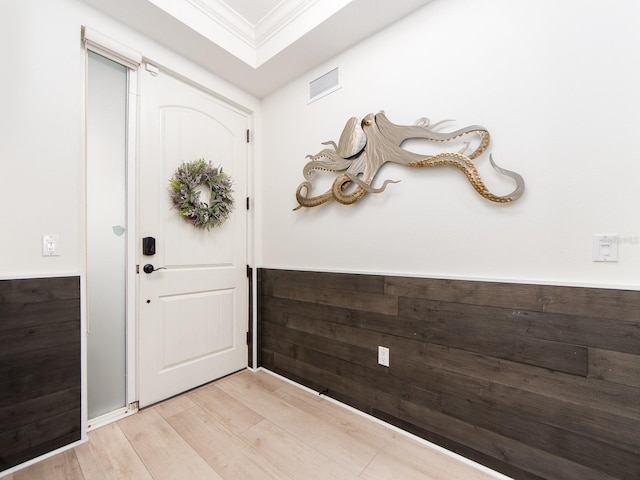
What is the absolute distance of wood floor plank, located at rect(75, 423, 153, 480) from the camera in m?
1.42

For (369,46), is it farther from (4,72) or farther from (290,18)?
(4,72)

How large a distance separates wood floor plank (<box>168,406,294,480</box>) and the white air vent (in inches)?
99.3

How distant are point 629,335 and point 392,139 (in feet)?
4.92

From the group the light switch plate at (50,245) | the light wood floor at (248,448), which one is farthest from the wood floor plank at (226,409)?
the light switch plate at (50,245)

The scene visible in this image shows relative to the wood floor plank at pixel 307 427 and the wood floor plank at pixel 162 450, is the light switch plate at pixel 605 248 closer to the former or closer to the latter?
the wood floor plank at pixel 307 427

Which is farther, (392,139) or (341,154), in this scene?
(341,154)

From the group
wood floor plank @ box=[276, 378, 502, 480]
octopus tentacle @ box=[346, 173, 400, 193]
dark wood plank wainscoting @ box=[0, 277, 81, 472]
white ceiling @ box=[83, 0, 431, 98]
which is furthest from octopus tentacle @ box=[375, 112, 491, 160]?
dark wood plank wainscoting @ box=[0, 277, 81, 472]

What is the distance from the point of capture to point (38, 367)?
4.99ft

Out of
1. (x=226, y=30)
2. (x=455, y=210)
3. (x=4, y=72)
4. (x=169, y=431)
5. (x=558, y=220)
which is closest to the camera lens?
(x=558, y=220)

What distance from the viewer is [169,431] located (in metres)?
1.74

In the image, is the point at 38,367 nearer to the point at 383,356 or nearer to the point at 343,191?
the point at 383,356

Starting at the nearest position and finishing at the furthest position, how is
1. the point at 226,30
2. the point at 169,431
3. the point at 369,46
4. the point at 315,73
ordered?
the point at 169,431 → the point at 369,46 → the point at 226,30 → the point at 315,73

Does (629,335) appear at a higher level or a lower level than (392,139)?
lower

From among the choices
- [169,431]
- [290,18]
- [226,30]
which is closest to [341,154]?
[290,18]
